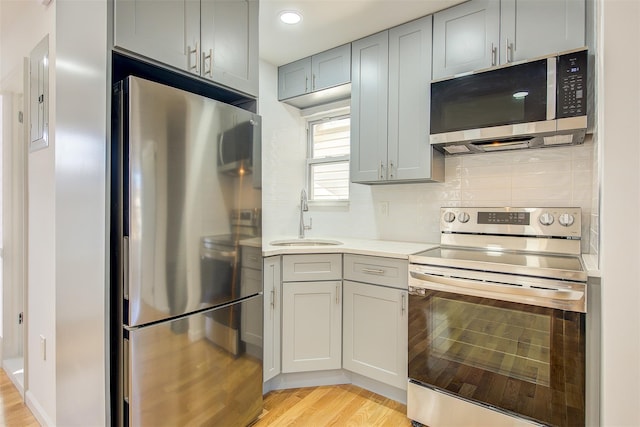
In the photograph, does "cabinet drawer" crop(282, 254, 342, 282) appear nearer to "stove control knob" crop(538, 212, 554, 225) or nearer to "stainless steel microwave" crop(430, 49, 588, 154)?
"stainless steel microwave" crop(430, 49, 588, 154)

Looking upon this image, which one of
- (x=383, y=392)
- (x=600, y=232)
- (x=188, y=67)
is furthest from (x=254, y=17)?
(x=383, y=392)

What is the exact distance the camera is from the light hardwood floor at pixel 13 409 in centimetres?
178

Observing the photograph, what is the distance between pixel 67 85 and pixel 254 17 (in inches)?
39.8

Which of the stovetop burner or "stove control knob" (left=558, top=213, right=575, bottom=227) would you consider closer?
the stovetop burner

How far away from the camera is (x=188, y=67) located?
156 centimetres

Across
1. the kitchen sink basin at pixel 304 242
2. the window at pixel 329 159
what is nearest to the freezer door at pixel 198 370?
the kitchen sink basin at pixel 304 242

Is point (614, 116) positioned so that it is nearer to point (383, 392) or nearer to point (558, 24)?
point (558, 24)

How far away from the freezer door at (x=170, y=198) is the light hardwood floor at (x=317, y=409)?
2.67 feet

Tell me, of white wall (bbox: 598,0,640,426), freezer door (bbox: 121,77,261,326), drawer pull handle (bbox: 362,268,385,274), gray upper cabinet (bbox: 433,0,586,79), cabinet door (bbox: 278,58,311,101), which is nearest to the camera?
white wall (bbox: 598,0,640,426)

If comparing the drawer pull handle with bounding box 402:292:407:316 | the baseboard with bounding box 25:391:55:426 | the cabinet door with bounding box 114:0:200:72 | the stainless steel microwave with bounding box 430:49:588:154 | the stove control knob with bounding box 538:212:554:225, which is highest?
the cabinet door with bounding box 114:0:200:72

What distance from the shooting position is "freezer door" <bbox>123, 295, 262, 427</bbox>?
135 centimetres

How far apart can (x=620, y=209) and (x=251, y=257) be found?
1.61 metres

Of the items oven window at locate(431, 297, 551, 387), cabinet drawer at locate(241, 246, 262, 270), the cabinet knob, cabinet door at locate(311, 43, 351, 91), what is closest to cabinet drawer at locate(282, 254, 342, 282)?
cabinet drawer at locate(241, 246, 262, 270)

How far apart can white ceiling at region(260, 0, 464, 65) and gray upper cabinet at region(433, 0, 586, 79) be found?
0.46 ft
